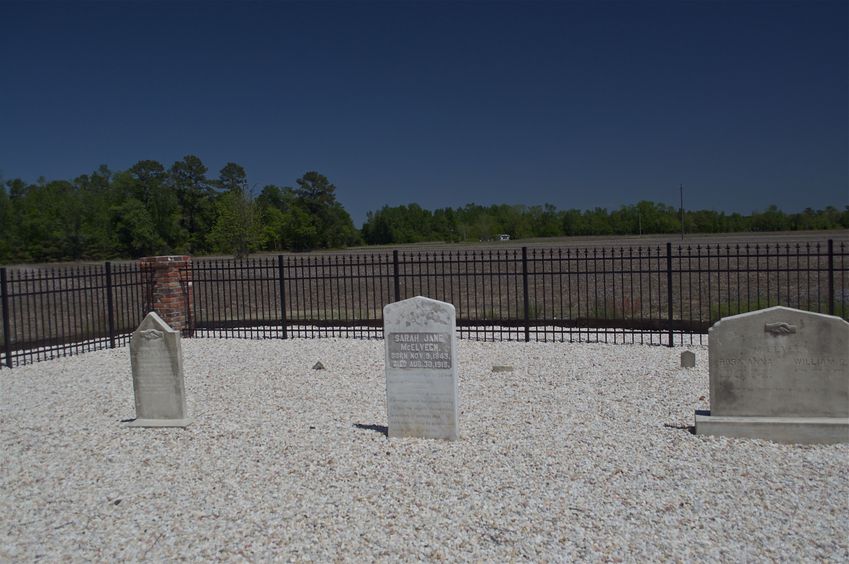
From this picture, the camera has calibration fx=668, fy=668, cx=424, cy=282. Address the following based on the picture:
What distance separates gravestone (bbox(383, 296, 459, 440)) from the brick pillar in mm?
8912

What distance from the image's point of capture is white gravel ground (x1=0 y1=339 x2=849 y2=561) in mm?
4410

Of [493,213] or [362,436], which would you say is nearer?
[362,436]

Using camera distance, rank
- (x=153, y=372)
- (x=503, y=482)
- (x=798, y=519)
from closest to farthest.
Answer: (x=798, y=519), (x=503, y=482), (x=153, y=372)

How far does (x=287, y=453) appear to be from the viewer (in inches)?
250

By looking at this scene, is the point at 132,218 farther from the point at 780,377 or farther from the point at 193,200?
the point at 780,377

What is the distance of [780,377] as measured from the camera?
21.0 ft

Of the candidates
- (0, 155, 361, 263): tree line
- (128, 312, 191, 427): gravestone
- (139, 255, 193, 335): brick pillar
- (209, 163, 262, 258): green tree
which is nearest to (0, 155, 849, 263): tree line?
(0, 155, 361, 263): tree line

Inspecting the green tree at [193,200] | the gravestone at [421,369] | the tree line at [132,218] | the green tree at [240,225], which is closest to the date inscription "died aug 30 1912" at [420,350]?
the gravestone at [421,369]

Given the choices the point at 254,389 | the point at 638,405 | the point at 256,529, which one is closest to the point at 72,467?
the point at 256,529

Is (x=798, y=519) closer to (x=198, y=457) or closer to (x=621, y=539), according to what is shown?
(x=621, y=539)

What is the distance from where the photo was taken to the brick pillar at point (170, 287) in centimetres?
1434

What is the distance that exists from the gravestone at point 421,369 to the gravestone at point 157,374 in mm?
2482

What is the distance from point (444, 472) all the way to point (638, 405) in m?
3.17

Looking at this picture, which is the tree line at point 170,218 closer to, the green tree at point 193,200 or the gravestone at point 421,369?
the green tree at point 193,200
